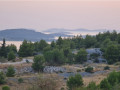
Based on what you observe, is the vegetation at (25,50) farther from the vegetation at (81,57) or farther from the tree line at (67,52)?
the vegetation at (81,57)

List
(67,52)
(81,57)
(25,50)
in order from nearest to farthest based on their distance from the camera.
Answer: (81,57) → (67,52) → (25,50)

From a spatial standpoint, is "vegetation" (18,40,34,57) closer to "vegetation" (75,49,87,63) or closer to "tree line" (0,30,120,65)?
"tree line" (0,30,120,65)

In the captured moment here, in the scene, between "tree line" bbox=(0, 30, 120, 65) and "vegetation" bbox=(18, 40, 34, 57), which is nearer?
"tree line" bbox=(0, 30, 120, 65)

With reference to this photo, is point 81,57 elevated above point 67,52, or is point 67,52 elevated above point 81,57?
point 67,52

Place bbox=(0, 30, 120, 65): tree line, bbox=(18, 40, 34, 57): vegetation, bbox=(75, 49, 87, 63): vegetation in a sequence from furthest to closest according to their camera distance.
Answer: bbox=(18, 40, 34, 57): vegetation
bbox=(75, 49, 87, 63): vegetation
bbox=(0, 30, 120, 65): tree line

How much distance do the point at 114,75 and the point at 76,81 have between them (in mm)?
2947

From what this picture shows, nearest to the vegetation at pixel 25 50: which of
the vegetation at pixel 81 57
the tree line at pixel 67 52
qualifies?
the tree line at pixel 67 52

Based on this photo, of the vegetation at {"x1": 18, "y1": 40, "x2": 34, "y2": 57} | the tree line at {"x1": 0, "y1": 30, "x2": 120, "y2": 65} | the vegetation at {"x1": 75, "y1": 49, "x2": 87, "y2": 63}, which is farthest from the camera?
the vegetation at {"x1": 18, "y1": 40, "x2": 34, "y2": 57}

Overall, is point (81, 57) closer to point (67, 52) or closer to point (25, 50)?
point (67, 52)

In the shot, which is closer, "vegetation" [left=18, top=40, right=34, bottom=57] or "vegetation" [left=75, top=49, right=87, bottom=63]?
"vegetation" [left=75, top=49, right=87, bottom=63]

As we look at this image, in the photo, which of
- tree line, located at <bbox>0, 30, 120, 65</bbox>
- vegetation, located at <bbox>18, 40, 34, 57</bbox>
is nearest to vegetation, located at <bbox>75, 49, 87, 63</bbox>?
tree line, located at <bbox>0, 30, 120, 65</bbox>

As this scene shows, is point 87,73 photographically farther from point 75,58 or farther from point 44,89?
point 44,89

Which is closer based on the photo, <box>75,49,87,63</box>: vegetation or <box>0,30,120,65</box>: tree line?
<box>0,30,120,65</box>: tree line

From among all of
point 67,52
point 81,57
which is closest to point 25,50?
point 67,52
